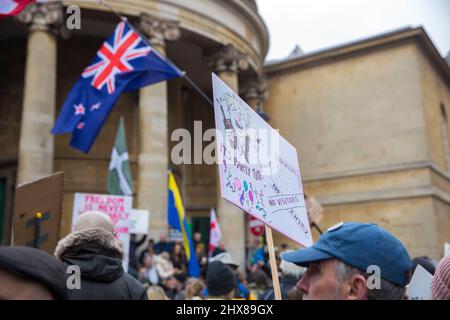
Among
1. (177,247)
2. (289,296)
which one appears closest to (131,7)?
(177,247)

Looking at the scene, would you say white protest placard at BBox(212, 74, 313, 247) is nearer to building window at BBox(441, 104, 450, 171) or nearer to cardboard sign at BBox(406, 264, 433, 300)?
cardboard sign at BBox(406, 264, 433, 300)

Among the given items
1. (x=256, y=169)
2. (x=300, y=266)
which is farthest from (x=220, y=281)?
(x=300, y=266)

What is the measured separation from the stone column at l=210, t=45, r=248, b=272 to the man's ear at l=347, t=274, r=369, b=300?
16.0m

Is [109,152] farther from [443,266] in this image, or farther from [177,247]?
[443,266]

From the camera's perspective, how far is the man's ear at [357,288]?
2025mm

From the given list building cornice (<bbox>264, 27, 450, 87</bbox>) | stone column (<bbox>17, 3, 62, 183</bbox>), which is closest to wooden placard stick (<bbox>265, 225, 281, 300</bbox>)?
stone column (<bbox>17, 3, 62, 183</bbox>)

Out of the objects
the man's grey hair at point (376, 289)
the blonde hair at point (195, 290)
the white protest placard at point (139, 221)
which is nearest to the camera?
the man's grey hair at point (376, 289)

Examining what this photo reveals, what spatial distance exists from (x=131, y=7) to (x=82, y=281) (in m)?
15.0

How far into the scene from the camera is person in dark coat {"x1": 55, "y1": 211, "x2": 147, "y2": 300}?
302 centimetres

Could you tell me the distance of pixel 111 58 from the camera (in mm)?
10688

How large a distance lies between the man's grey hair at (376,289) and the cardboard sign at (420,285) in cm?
157

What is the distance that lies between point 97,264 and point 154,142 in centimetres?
1362

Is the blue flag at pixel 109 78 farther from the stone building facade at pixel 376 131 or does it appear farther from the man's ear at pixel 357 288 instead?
the stone building facade at pixel 376 131

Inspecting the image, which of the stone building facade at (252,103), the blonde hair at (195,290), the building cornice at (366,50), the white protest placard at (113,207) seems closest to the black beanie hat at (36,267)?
the blonde hair at (195,290)
